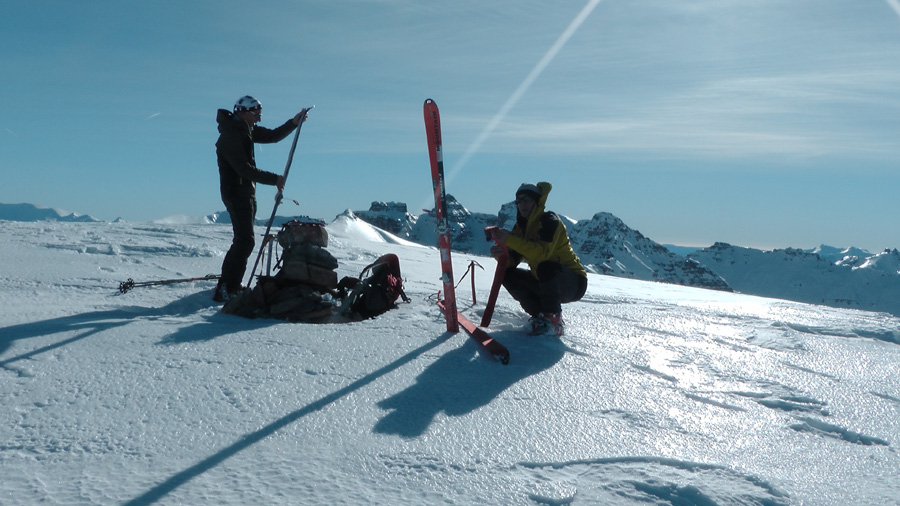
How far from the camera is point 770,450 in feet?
8.46

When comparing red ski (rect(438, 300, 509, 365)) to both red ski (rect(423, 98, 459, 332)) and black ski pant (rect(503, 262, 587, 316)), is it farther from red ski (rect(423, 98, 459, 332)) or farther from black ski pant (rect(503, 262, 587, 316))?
black ski pant (rect(503, 262, 587, 316))

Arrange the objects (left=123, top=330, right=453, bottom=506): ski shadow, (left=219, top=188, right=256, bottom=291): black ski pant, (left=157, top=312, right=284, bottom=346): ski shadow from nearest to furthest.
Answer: (left=123, top=330, right=453, bottom=506): ski shadow
(left=157, top=312, right=284, bottom=346): ski shadow
(left=219, top=188, right=256, bottom=291): black ski pant

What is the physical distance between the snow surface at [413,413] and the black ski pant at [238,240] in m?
0.32

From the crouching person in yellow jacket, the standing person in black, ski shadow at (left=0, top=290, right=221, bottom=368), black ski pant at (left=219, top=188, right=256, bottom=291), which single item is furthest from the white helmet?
the crouching person in yellow jacket

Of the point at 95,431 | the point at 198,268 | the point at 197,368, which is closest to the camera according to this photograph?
the point at 95,431

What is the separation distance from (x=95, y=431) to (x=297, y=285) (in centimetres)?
272

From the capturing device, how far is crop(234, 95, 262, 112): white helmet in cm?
522

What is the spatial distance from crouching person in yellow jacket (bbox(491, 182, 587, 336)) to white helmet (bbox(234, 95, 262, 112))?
2.53 metres

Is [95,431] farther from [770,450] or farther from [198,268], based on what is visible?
[198,268]

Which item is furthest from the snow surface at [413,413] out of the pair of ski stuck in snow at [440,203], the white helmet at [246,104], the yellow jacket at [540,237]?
the white helmet at [246,104]

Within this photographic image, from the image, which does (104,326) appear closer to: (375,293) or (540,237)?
(375,293)

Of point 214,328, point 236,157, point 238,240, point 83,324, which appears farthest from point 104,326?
point 236,157

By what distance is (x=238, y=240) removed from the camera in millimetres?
5172

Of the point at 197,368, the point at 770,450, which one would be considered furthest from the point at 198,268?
the point at 770,450
